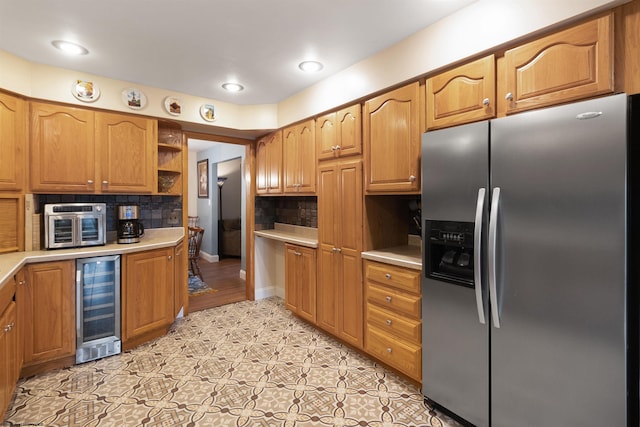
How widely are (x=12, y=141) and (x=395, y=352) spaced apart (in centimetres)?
340

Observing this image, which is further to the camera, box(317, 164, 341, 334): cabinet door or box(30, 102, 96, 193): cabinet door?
box(317, 164, 341, 334): cabinet door

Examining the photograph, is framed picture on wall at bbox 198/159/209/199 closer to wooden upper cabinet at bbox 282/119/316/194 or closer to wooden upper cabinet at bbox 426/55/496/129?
wooden upper cabinet at bbox 282/119/316/194

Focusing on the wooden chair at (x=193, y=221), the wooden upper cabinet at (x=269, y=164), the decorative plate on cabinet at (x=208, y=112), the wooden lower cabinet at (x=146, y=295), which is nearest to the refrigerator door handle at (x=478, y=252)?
the wooden upper cabinet at (x=269, y=164)

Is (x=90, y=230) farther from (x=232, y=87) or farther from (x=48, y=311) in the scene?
(x=232, y=87)

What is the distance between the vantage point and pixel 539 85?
1.54m

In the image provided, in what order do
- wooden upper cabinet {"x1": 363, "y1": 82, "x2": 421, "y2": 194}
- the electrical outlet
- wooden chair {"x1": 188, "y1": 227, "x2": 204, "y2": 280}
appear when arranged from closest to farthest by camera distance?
1. wooden upper cabinet {"x1": 363, "y1": 82, "x2": 421, "y2": 194}
2. the electrical outlet
3. wooden chair {"x1": 188, "y1": 227, "x2": 204, "y2": 280}

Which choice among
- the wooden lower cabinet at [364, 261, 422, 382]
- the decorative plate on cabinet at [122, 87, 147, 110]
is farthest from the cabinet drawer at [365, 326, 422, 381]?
the decorative plate on cabinet at [122, 87, 147, 110]

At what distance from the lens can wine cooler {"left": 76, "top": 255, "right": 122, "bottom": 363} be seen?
2.52m

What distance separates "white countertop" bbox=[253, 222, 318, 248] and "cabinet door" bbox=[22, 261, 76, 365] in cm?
190

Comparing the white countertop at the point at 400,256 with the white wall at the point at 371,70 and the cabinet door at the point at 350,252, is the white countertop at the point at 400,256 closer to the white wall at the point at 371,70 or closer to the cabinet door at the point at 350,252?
the cabinet door at the point at 350,252

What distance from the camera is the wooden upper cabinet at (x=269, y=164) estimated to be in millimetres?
3662

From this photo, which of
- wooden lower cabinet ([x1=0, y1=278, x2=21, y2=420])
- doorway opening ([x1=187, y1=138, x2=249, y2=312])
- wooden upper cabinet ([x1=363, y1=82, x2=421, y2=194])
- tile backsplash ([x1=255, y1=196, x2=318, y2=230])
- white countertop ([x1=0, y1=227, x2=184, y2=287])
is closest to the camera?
wooden lower cabinet ([x1=0, y1=278, x2=21, y2=420])

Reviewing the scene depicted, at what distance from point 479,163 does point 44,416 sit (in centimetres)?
303

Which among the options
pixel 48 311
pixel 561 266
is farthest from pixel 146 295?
pixel 561 266
